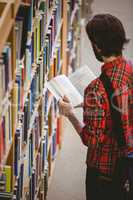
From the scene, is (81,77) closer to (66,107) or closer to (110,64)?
(66,107)

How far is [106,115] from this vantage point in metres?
2.31

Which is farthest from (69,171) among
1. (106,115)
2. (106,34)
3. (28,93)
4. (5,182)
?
(106,34)

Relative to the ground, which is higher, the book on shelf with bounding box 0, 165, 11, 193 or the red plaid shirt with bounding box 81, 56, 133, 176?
the red plaid shirt with bounding box 81, 56, 133, 176

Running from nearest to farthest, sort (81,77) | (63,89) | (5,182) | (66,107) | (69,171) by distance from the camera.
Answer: (5,182) < (66,107) < (63,89) < (81,77) < (69,171)

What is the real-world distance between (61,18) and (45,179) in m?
1.18

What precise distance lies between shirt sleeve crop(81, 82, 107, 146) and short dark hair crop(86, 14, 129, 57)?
206 mm

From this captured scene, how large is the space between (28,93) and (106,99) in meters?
0.56

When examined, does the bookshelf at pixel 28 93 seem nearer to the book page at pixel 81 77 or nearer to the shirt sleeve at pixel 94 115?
the book page at pixel 81 77

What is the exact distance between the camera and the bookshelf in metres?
2.19

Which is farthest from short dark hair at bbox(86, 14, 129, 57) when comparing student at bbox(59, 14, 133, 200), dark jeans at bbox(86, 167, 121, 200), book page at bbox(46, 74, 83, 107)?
dark jeans at bbox(86, 167, 121, 200)

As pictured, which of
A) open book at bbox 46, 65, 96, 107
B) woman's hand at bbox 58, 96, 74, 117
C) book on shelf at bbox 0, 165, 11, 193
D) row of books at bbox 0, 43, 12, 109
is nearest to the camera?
row of books at bbox 0, 43, 12, 109

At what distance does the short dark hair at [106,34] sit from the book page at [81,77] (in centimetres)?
51

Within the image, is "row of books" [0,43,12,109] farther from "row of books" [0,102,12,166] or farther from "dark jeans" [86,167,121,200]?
"dark jeans" [86,167,121,200]

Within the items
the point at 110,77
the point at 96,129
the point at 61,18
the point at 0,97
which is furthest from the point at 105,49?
the point at 61,18
